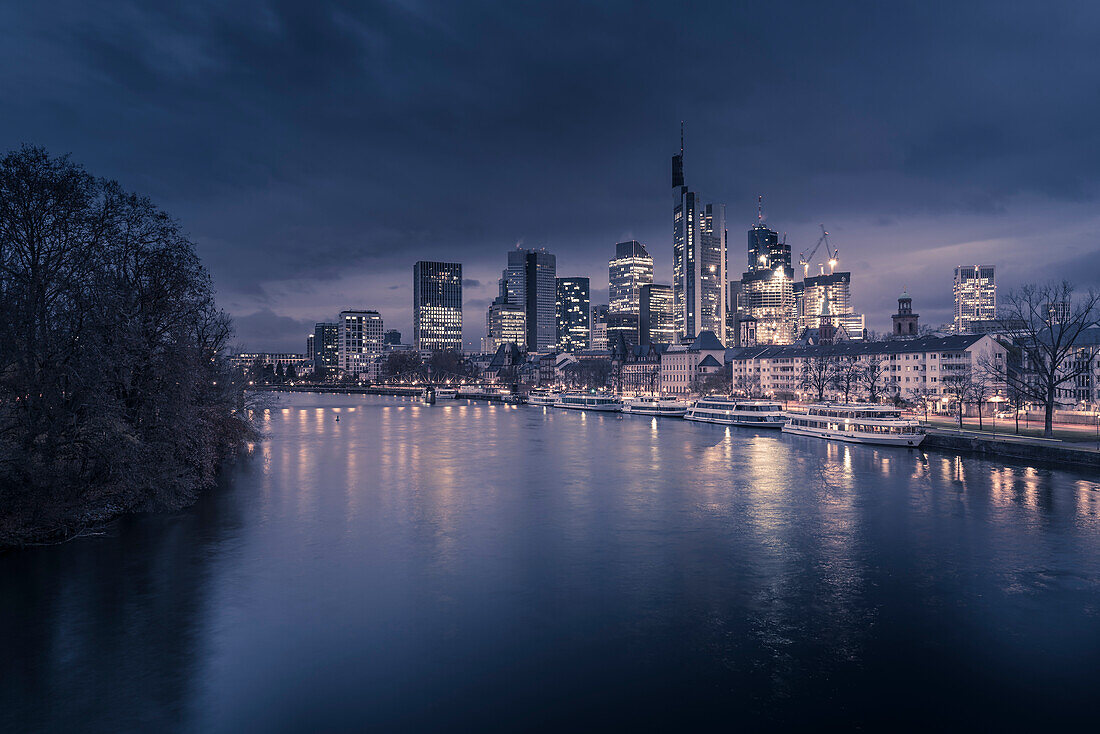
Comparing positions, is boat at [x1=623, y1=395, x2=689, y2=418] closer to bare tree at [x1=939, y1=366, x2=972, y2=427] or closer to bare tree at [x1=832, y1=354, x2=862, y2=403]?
bare tree at [x1=832, y1=354, x2=862, y2=403]

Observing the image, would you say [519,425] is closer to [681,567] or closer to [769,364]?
[681,567]

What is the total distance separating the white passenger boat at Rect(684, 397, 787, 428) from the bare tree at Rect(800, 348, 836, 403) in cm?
2735

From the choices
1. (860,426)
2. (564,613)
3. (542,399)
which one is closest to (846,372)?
(860,426)

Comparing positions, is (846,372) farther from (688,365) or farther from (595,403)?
(688,365)

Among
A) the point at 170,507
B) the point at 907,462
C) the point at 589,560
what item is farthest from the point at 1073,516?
the point at 170,507

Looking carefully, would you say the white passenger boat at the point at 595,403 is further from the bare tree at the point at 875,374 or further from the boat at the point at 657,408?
the bare tree at the point at 875,374

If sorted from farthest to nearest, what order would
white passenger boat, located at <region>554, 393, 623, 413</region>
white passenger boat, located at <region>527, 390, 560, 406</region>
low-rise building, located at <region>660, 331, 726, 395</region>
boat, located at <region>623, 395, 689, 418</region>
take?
low-rise building, located at <region>660, 331, 726, 395</region> → white passenger boat, located at <region>527, 390, 560, 406</region> → white passenger boat, located at <region>554, 393, 623, 413</region> → boat, located at <region>623, 395, 689, 418</region>

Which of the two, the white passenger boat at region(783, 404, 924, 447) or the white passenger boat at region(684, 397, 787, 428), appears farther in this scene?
the white passenger boat at region(684, 397, 787, 428)

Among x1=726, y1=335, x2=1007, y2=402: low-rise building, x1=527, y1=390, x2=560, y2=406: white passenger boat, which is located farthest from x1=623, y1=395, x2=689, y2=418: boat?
x1=726, y1=335, x2=1007, y2=402: low-rise building

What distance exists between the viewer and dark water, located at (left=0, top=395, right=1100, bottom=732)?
1453 centimetres

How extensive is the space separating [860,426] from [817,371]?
191 feet

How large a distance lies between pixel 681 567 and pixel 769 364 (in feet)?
452

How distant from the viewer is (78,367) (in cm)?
2605

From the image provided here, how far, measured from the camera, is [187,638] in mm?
18031
